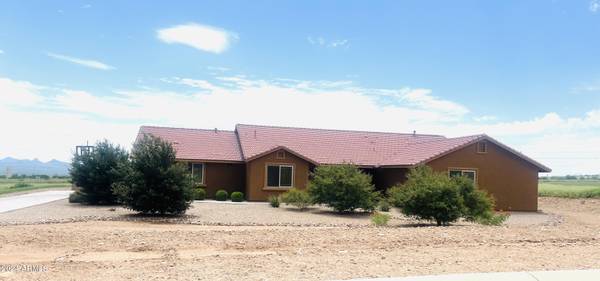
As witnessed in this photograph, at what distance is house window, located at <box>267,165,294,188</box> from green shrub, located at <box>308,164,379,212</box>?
6688 millimetres

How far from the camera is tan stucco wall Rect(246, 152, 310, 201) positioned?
107 ft

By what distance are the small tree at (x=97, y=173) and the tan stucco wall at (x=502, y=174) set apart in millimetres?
17015

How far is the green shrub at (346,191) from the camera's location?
84.1 feet

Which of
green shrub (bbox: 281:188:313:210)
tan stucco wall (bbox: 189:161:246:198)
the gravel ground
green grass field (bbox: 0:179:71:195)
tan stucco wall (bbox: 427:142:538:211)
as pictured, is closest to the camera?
the gravel ground

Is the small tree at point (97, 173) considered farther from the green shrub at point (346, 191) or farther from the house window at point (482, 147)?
the house window at point (482, 147)

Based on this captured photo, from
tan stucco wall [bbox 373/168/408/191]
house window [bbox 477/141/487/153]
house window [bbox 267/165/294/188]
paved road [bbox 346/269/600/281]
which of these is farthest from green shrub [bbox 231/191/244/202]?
paved road [bbox 346/269/600/281]

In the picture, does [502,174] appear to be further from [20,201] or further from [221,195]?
[20,201]

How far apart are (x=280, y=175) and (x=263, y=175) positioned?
0.99 meters

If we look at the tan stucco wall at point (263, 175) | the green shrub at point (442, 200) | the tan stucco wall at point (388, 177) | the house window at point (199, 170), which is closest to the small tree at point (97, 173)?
the house window at point (199, 170)

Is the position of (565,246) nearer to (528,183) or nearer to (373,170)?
(528,183)

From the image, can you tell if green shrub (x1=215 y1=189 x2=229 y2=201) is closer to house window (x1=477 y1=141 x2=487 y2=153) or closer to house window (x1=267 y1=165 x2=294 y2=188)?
house window (x1=267 y1=165 x2=294 y2=188)

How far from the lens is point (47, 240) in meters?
13.2

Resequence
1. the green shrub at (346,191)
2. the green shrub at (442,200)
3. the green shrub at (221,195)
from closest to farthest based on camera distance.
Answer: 1. the green shrub at (442,200)
2. the green shrub at (346,191)
3. the green shrub at (221,195)

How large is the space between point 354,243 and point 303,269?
3377 mm
